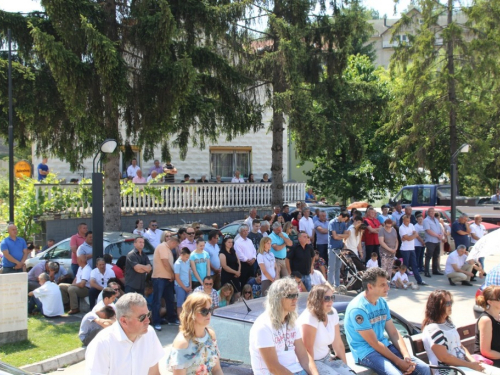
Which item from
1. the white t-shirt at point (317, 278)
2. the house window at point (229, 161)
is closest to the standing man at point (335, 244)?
the white t-shirt at point (317, 278)

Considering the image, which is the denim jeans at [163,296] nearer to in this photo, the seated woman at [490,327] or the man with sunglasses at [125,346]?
the seated woman at [490,327]

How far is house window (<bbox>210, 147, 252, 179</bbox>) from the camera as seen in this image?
29344 millimetres

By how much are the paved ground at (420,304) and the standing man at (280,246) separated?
2546mm

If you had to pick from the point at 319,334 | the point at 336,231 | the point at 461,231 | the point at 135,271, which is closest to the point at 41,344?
the point at 135,271

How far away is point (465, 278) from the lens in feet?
50.7

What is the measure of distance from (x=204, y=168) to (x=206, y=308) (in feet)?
78.1

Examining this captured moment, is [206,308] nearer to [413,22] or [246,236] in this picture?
[246,236]

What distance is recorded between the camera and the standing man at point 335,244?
14453 millimetres

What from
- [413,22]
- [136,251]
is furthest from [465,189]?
[136,251]

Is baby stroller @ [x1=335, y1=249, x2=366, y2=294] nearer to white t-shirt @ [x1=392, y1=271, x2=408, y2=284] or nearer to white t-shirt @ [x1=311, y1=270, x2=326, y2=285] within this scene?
white t-shirt @ [x1=392, y1=271, x2=408, y2=284]

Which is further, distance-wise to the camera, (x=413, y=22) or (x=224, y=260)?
(x=413, y=22)

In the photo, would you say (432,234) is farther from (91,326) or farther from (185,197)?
(91,326)

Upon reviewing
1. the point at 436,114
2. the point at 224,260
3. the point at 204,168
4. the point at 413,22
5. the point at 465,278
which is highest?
the point at 413,22

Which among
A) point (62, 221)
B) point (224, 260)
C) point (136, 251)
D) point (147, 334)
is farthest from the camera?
point (62, 221)
